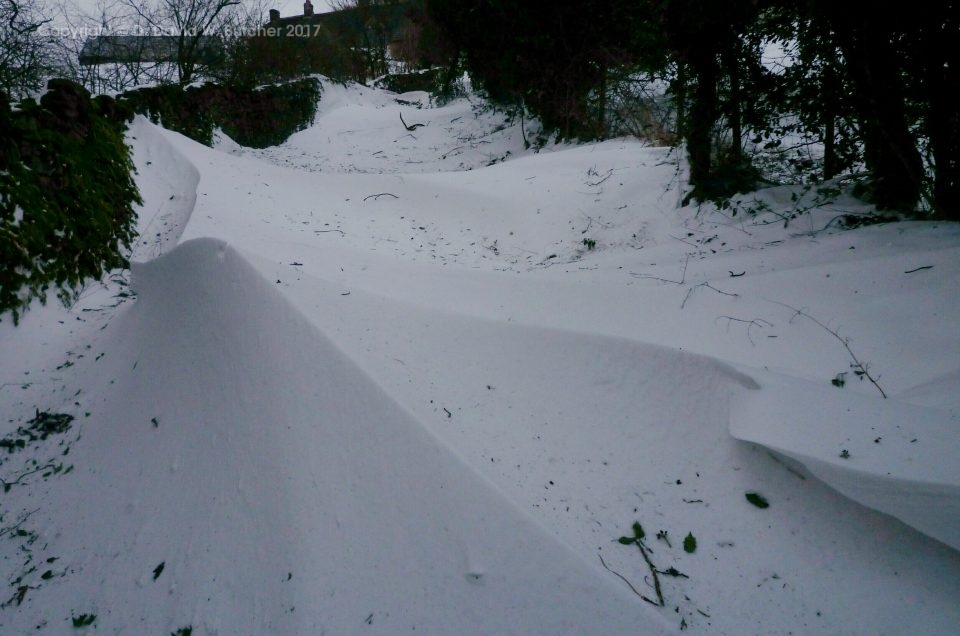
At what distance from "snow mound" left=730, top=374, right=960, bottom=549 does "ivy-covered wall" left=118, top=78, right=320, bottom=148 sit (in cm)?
608

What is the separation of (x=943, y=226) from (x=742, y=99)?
1.92 metres

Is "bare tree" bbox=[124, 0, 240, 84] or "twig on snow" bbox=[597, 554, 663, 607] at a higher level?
"bare tree" bbox=[124, 0, 240, 84]

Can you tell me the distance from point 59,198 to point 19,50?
21.3 ft

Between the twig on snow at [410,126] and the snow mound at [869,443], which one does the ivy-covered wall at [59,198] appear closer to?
the snow mound at [869,443]

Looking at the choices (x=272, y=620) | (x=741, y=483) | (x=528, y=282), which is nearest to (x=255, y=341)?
(x=272, y=620)

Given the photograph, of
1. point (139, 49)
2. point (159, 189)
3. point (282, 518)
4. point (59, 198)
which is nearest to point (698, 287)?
point (282, 518)

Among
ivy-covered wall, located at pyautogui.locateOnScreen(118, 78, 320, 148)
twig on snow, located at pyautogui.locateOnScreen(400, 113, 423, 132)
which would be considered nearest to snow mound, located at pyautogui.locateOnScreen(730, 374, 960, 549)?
ivy-covered wall, located at pyautogui.locateOnScreen(118, 78, 320, 148)

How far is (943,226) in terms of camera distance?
3109 millimetres

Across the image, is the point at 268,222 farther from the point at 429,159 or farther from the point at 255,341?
the point at 429,159

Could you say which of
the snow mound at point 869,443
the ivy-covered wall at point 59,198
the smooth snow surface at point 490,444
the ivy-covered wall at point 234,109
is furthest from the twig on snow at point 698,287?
the ivy-covered wall at point 234,109

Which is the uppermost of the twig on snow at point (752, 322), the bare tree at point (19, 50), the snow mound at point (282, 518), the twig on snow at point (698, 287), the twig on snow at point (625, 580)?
the bare tree at point (19, 50)

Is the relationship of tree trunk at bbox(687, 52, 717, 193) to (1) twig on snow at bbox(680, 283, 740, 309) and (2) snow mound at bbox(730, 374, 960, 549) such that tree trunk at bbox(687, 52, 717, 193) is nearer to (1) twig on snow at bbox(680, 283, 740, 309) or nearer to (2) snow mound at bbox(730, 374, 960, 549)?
(1) twig on snow at bbox(680, 283, 740, 309)

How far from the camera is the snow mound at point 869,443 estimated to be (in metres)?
1.58

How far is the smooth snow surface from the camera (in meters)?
1.58
